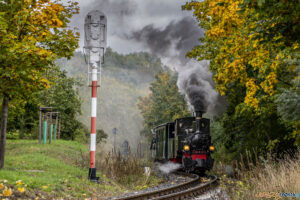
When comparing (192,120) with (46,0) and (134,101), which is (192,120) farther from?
(134,101)

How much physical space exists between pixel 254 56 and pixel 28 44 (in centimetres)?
790

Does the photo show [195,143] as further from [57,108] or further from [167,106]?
[167,106]

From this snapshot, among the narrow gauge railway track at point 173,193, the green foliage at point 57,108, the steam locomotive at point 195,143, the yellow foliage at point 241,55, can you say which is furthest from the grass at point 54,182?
the green foliage at point 57,108

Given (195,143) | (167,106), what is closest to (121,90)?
(167,106)

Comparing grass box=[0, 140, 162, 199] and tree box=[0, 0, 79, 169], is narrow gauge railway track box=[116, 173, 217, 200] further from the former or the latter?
tree box=[0, 0, 79, 169]

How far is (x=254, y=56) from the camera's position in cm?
1337

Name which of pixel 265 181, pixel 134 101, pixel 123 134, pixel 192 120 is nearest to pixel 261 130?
pixel 192 120

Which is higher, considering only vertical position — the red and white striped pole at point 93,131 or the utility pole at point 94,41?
the utility pole at point 94,41

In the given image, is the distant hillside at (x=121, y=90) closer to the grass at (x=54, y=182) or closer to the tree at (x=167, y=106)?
the tree at (x=167, y=106)

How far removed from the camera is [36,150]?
70.3ft

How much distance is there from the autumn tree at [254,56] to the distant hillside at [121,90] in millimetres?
75520

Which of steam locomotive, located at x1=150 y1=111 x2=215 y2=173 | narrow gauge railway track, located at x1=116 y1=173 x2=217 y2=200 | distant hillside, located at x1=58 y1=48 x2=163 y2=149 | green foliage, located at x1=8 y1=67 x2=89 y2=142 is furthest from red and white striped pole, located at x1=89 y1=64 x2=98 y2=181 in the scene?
distant hillside, located at x1=58 y1=48 x2=163 y2=149

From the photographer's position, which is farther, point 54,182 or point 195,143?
point 195,143

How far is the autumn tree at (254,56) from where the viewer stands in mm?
6773
